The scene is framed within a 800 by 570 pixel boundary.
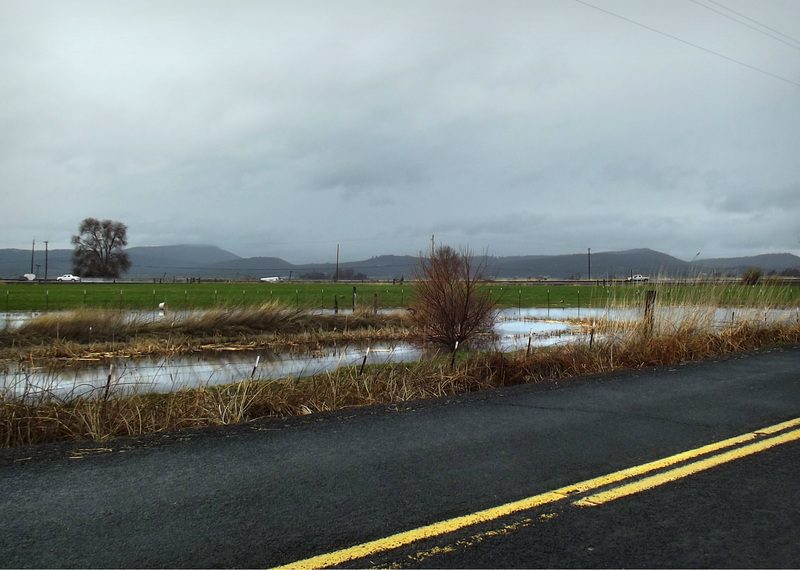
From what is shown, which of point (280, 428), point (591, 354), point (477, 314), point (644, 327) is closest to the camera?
point (280, 428)

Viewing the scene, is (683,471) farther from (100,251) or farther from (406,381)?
(100,251)

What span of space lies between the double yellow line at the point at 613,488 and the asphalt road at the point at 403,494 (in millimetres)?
82

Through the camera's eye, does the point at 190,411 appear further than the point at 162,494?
Yes

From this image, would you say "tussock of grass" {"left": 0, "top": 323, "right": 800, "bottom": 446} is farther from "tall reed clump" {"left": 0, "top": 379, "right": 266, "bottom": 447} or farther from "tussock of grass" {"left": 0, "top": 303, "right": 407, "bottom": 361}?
"tussock of grass" {"left": 0, "top": 303, "right": 407, "bottom": 361}

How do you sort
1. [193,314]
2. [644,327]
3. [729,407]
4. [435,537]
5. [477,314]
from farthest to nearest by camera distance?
[193,314], [477,314], [644,327], [729,407], [435,537]

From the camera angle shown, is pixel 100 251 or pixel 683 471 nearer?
pixel 683 471

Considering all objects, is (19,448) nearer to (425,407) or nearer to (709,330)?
(425,407)

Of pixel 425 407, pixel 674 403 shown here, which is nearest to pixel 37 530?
pixel 425 407

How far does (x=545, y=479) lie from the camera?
4.89 metres

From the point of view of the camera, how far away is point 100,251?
121750 mm

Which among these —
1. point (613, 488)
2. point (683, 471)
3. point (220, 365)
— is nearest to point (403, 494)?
point (613, 488)

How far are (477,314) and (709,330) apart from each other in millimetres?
7604

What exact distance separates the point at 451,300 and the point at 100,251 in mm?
117013

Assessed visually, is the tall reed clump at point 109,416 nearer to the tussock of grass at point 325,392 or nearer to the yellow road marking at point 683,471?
the tussock of grass at point 325,392
